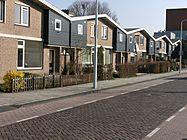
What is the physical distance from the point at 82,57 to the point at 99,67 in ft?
20.4

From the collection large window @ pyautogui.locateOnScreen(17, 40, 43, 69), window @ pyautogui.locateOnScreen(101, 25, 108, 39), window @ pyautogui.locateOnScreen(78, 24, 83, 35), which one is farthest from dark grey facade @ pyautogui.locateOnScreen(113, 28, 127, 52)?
large window @ pyautogui.locateOnScreen(17, 40, 43, 69)

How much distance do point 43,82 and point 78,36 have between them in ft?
45.1

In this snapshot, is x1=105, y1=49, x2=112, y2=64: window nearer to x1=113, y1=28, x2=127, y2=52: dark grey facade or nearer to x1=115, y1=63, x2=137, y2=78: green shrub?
x1=113, y1=28, x2=127, y2=52: dark grey facade

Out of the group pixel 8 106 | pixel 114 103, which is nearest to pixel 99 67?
pixel 114 103

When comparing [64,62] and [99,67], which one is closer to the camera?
[99,67]

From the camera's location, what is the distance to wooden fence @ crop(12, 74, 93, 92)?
67.9ft

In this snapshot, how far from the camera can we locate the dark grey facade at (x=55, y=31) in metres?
30.7

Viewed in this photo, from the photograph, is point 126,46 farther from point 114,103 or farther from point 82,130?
point 82,130

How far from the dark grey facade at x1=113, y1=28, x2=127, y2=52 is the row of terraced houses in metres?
1.03

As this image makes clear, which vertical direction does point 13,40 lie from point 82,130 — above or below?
above

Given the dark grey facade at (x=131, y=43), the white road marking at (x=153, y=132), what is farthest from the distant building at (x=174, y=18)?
the white road marking at (x=153, y=132)

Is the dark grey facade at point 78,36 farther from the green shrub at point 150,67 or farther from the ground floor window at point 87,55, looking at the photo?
the green shrub at point 150,67

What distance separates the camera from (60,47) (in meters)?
33.5

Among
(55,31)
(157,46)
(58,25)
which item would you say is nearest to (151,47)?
(157,46)
